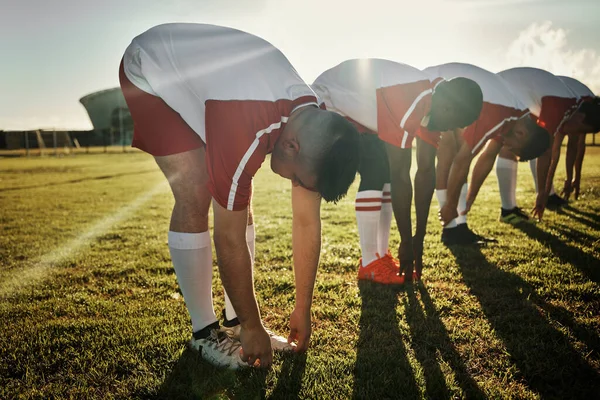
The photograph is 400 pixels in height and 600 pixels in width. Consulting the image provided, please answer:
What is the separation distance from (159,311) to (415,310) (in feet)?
5.67

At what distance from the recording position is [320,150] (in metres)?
1.78

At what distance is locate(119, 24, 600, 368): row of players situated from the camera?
Result: 5.91ft

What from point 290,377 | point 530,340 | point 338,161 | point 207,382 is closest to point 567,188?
point 530,340

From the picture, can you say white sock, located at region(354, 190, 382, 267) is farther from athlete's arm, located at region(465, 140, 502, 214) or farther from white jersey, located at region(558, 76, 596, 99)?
white jersey, located at region(558, 76, 596, 99)

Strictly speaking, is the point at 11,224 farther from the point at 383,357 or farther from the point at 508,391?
the point at 508,391

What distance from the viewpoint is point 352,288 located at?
3477 millimetres

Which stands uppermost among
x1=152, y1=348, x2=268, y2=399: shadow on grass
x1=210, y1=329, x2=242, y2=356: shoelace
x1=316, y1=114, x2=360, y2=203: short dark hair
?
x1=316, y1=114, x2=360, y2=203: short dark hair

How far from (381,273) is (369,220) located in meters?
0.43

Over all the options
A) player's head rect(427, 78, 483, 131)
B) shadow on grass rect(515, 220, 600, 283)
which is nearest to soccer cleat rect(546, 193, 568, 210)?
shadow on grass rect(515, 220, 600, 283)

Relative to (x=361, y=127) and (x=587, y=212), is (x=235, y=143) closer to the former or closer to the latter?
(x=361, y=127)

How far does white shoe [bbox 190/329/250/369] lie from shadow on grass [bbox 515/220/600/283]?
9.40ft

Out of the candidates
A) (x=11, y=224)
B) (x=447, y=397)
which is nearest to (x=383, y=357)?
(x=447, y=397)

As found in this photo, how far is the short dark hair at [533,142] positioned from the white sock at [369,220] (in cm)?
198

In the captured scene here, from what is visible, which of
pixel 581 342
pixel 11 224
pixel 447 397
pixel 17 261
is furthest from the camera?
pixel 11 224
